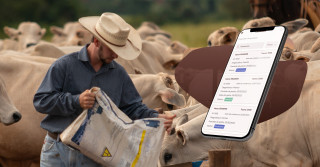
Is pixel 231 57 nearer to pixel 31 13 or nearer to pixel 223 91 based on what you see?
pixel 223 91

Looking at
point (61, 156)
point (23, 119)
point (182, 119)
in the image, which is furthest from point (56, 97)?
point (23, 119)

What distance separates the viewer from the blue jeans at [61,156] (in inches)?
217

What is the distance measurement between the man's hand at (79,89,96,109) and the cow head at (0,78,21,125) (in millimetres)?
2129

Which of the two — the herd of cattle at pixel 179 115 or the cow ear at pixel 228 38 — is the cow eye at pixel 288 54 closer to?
the herd of cattle at pixel 179 115

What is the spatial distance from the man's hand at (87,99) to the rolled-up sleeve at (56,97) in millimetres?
68

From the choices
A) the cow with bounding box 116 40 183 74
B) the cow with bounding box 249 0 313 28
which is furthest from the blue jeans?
the cow with bounding box 249 0 313 28

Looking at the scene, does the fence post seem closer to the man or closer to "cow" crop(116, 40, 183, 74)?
the man

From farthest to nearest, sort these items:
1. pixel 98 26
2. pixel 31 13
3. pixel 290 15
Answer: pixel 31 13, pixel 290 15, pixel 98 26

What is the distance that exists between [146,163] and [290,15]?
8.03 metres

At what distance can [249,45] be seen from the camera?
459 centimetres

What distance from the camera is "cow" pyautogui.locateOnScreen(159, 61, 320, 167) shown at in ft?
19.9

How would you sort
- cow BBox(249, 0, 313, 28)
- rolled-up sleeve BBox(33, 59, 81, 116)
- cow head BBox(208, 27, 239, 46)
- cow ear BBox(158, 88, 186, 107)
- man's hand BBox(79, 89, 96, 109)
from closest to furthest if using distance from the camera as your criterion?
man's hand BBox(79, 89, 96, 109), rolled-up sleeve BBox(33, 59, 81, 116), cow ear BBox(158, 88, 186, 107), cow head BBox(208, 27, 239, 46), cow BBox(249, 0, 313, 28)

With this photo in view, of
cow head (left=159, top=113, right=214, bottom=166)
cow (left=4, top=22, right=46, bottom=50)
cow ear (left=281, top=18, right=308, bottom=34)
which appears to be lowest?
cow (left=4, top=22, right=46, bottom=50)

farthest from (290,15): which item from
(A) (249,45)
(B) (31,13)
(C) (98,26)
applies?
(B) (31,13)
